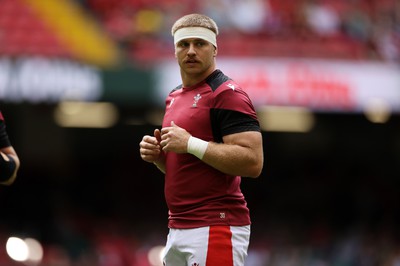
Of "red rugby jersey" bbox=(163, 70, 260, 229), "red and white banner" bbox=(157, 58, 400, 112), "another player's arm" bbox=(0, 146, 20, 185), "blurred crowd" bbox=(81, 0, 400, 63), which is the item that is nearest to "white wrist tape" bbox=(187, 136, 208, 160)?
"red rugby jersey" bbox=(163, 70, 260, 229)

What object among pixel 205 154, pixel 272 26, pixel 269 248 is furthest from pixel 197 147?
pixel 269 248

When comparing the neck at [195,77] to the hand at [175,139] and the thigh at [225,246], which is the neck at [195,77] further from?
the thigh at [225,246]

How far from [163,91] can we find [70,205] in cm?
433

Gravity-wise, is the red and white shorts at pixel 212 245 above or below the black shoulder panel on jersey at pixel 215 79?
below

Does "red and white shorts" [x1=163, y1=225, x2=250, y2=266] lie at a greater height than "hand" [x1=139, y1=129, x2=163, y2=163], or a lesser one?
lesser

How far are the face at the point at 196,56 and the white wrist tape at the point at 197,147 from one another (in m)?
0.44

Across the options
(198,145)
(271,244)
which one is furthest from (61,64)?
(198,145)

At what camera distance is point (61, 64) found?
41.4 ft

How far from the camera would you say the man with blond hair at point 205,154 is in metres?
5.06

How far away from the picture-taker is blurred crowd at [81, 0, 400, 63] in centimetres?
1338

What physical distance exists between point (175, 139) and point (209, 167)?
0.26 m

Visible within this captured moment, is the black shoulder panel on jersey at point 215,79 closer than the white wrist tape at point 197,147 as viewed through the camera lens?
No

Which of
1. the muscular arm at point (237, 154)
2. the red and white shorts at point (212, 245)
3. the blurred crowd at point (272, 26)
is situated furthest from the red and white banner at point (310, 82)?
the muscular arm at point (237, 154)

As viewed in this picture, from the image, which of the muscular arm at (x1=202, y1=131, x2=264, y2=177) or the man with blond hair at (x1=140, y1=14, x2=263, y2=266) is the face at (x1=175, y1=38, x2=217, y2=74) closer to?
the man with blond hair at (x1=140, y1=14, x2=263, y2=266)
